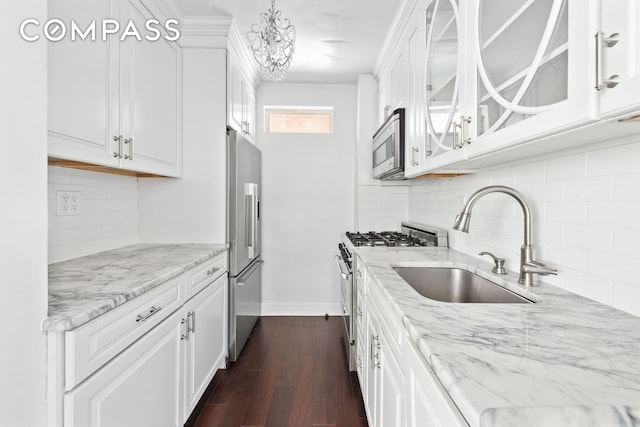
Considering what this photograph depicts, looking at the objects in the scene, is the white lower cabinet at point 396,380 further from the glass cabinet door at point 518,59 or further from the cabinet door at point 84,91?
the cabinet door at point 84,91

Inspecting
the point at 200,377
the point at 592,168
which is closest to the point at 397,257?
the point at 592,168

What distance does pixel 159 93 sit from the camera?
7.30 feet

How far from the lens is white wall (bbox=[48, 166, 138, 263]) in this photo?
5.73ft

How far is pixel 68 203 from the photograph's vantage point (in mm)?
1824

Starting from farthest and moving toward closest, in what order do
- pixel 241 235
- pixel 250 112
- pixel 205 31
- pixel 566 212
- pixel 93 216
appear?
1. pixel 250 112
2. pixel 241 235
3. pixel 205 31
4. pixel 93 216
5. pixel 566 212

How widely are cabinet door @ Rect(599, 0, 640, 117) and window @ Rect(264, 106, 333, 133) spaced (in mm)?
3230

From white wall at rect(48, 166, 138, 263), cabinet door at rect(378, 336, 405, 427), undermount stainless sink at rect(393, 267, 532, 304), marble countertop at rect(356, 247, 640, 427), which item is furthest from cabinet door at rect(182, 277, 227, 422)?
marble countertop at rect(356, 247, 640, 427)

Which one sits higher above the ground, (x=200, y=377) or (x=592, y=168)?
(x=592, y=168)

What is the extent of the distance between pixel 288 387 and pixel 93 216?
1635mm

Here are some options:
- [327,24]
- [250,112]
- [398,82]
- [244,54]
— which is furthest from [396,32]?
[250,112]

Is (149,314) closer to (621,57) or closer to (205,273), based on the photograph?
(205,273)

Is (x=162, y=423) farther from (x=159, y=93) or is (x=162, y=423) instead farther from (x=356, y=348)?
(x=159, y=93)

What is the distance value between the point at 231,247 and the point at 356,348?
116cm

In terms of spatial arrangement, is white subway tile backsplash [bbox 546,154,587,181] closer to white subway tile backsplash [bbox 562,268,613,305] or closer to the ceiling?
white subway tile backsplash [bbox 562,268,613,305]
